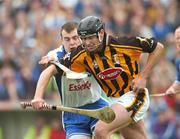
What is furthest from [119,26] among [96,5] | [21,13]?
[21,13]

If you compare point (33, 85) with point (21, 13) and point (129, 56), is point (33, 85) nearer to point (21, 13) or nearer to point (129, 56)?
point (21, 13)

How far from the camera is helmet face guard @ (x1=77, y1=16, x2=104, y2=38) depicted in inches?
373

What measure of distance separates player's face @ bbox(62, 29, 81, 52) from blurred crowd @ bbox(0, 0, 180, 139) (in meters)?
5.22

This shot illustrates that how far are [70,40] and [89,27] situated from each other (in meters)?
0.79

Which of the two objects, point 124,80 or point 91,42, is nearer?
point 91,42

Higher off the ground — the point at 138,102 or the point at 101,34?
the point at 101,34

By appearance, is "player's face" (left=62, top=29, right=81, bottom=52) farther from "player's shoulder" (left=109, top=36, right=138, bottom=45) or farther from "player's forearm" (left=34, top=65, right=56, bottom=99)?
"player's shoulder" (left=109, top=36, right=138, bottom=45)

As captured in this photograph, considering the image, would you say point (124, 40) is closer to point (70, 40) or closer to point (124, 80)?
point (124, 80)

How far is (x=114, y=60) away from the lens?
9734 millimetres

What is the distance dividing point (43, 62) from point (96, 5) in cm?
769

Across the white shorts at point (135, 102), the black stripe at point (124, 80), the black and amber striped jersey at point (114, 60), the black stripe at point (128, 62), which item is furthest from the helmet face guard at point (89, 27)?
the white shorts at point (135, 102)

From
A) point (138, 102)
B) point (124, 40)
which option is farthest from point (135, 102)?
point (124, 40)

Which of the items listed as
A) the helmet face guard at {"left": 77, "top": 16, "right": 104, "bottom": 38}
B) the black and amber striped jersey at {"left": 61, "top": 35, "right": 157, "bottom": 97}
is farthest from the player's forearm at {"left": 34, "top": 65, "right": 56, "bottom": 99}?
the helmet face guard at {"left": 77, "top": 16, "right": 104, "bottom": 38}

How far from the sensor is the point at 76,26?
10.4 metres
